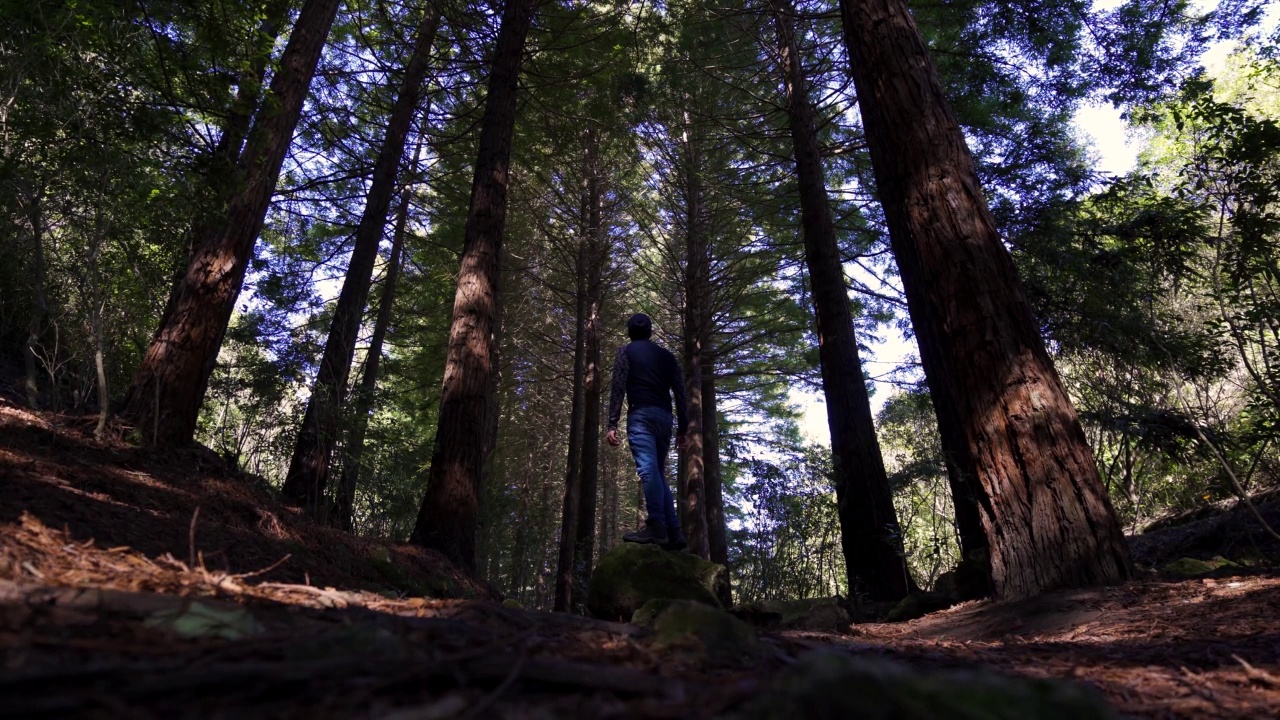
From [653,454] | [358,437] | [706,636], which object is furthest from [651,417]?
[706,636]

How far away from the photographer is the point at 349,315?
355 inches

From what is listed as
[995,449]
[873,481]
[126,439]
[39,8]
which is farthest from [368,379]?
[995,449]

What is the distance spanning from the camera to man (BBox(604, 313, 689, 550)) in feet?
19.0

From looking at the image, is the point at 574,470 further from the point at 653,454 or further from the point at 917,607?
the point at 917,607

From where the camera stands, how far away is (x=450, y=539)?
652 cm

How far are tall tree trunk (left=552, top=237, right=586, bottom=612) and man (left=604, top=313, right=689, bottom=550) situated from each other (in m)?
7.38

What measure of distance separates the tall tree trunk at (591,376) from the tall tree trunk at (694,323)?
6.69ft

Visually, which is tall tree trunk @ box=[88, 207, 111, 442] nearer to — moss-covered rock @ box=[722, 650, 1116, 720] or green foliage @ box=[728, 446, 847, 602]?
moss-covered rock @ box=[722, 650, 1116, 720]

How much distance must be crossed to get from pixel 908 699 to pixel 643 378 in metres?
4.95

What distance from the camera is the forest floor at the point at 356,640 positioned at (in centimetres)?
118

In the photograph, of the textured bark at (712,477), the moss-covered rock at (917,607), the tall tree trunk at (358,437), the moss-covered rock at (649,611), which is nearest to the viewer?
the moss-covered rock at (649,611)

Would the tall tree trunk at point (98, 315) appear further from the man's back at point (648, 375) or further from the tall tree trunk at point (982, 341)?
the tall tree trunk at point (982, 341)

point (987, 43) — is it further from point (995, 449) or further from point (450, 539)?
point (450, 539)

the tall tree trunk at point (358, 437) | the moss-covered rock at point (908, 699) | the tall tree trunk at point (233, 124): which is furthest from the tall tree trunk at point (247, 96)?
the moss-covered rock at point (908, 699)
